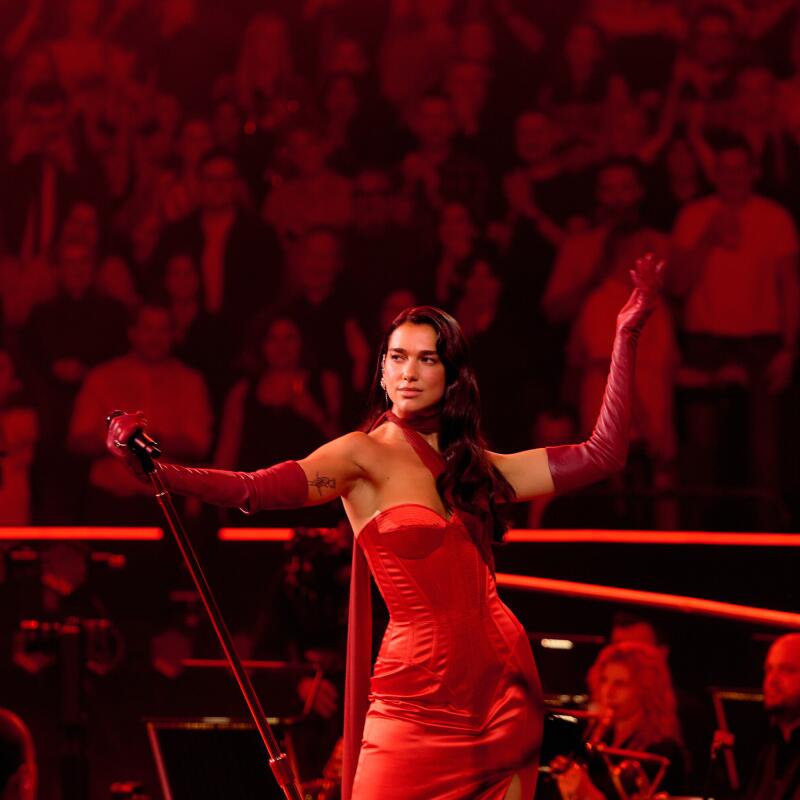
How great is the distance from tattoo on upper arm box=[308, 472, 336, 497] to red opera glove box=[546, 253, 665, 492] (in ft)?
1.95

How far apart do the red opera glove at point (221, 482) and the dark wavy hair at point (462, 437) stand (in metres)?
0.40

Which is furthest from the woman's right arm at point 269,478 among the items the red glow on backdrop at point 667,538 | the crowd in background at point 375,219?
the crowd in background at point 375,219

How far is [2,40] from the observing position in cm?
1178

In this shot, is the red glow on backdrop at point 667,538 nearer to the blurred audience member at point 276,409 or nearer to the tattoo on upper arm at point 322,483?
the blurred audience member at point 276,409

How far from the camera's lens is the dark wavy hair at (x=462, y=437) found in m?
3.30

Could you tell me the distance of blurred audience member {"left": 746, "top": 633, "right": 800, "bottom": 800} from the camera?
4578mm

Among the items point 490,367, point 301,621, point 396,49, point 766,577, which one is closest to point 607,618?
point 766,577

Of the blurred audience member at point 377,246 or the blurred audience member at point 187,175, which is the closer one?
the blurred audience member at point 377,246

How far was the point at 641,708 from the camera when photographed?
5324 mm

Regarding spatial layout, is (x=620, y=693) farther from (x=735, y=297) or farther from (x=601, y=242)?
(x=601, y=242)

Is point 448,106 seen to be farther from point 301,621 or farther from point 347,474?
point 347,474

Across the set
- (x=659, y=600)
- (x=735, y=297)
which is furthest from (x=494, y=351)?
(x=659, y=600)

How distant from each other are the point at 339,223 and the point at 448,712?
27.4 ft

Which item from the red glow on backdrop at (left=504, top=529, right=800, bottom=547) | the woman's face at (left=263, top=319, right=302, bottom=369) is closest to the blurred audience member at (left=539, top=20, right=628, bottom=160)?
the woman's face at (left=263, top=319, right=302, bottom=369)
